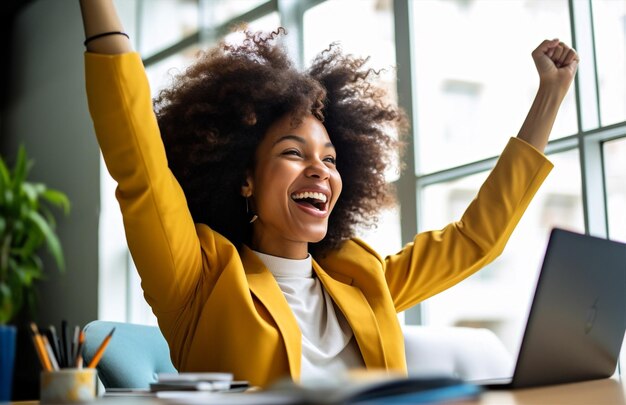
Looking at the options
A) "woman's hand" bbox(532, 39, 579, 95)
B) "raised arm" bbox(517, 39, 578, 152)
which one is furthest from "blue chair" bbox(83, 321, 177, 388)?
"woman's hand" bbox(532, 39, 579, 95)

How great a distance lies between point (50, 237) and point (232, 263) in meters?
4.22

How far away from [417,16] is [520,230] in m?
1.14

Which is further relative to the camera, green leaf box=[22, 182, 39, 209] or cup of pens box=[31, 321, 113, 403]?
green leaf box=[22, 182, 39, 209]

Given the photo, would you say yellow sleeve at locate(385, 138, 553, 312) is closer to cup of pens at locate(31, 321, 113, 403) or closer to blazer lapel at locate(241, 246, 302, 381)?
blazer lapel at locate(241, 246, 302, 381)

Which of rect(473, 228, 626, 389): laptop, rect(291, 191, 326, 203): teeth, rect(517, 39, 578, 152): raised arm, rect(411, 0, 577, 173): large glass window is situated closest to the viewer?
rect(473, 228, 626, 389): laptop

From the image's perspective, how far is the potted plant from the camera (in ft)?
18.4

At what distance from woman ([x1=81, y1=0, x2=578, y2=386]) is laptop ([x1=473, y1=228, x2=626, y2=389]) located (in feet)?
1.21

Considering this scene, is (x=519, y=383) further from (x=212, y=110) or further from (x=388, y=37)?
(x=388, y=37)

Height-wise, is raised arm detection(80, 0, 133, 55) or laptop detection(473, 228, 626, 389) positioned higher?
raised arm detection(80, 0, 133, 55)

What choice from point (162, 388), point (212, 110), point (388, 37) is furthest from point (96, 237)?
point (162, 388)

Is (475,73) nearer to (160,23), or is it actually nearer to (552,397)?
(552,397)

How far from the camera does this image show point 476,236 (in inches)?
75.4

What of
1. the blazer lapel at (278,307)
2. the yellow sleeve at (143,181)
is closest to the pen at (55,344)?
the yellow sleeve at (143,181)

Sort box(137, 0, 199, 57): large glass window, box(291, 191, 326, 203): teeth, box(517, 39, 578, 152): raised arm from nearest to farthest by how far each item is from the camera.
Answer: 1. box(291, 191, 326, 203): teeth
2. box(517, 39, 578, 152): raised arm
3. box(137, 0, 199, 57): large glass window
